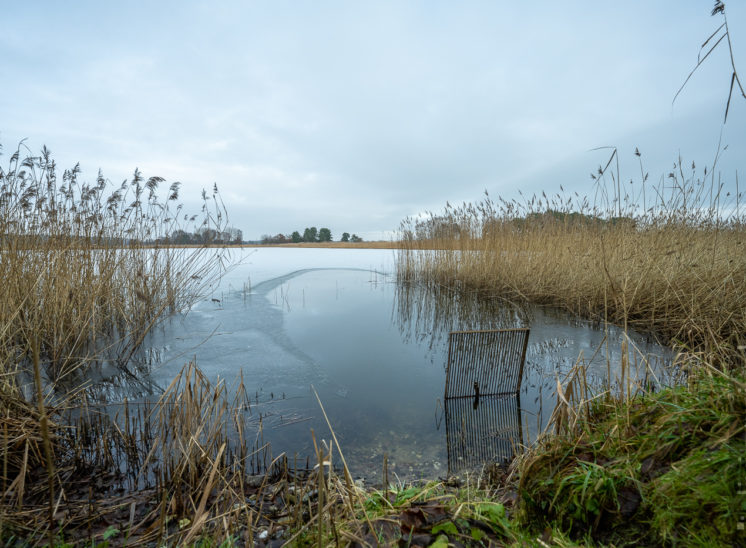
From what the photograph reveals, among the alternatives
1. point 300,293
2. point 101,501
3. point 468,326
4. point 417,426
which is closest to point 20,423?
point 101,501

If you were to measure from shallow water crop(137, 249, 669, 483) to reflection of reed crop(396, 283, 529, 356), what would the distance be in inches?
1.4

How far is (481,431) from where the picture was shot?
9.66ft

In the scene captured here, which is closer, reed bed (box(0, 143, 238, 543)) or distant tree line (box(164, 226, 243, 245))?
reed bed (box(0, 143, 238, 543))

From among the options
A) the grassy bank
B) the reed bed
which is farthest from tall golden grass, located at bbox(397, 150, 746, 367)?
the reed bed

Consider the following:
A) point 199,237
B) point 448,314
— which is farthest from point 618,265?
point 199,237

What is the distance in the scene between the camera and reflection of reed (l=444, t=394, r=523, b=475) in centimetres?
256

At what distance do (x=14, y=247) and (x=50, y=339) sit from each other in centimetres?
109

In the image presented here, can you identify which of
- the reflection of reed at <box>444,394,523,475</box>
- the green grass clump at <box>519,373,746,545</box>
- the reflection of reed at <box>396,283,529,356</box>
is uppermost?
the green grass clump at <box>519,373,746,545</box>

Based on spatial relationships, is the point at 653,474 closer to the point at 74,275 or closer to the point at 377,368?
the point at 377,368

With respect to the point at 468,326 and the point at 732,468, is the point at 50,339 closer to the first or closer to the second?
the point at 732,468

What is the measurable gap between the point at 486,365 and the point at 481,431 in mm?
792

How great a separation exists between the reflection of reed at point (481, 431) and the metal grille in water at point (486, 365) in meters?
0.10

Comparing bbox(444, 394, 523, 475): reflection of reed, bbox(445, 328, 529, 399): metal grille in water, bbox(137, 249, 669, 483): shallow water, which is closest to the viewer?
bbox(444, 394, 523, 475): reflection of reed

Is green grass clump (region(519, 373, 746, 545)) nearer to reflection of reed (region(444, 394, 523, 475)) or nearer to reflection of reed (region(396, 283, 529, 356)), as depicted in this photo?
reflection of reed (region(444, 394, 523, 475))
